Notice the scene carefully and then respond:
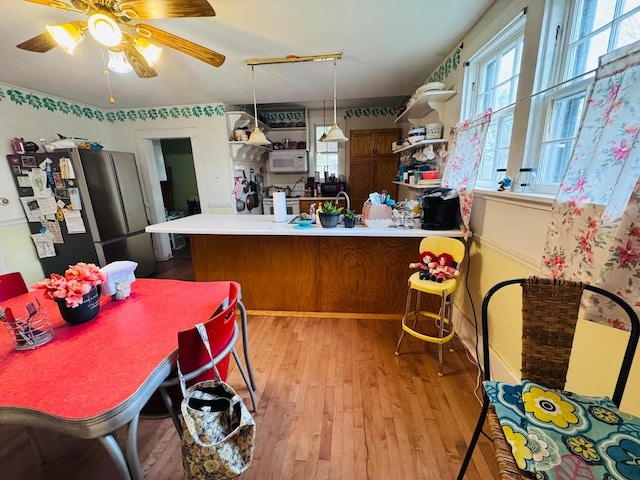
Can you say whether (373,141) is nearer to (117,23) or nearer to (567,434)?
(117,23)

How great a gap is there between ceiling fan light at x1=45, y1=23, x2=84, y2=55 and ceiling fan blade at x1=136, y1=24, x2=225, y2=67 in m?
0.29

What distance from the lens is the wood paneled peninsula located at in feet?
7.45

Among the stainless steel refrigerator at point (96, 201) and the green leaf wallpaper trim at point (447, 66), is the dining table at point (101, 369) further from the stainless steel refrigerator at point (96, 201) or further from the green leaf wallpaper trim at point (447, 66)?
the green leaf wallpaper trim at point (447, 66)

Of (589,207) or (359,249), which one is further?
(359,249)

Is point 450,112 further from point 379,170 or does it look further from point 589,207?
point 379,170

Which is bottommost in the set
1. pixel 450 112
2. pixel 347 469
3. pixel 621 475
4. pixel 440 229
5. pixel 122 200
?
pixel 347 469

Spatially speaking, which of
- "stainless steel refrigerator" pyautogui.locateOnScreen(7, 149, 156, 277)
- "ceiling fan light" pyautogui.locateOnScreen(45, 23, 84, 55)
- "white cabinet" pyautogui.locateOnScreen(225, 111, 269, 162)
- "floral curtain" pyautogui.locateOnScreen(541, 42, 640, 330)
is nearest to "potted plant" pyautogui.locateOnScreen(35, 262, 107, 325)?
"ceiling fan light" pyautogui.locateOnScreen(45, 23, 84, 55)

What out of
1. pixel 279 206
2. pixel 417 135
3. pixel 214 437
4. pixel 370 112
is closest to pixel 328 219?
pixel 279 206

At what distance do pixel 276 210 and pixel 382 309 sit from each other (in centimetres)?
140

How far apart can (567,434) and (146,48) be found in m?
2.53

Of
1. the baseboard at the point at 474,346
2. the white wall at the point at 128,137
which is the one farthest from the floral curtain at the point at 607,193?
the white wall at the point at 128,137

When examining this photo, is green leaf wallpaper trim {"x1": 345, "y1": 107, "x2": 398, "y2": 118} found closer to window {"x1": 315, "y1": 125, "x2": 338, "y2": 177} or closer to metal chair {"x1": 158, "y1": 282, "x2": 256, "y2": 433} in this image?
window {"x1": 315, "y1": 125, "x2": 338, "y2": 177}

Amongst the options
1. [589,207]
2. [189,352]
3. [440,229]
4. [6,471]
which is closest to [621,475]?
[589,207]

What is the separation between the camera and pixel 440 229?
2020 millimetres
